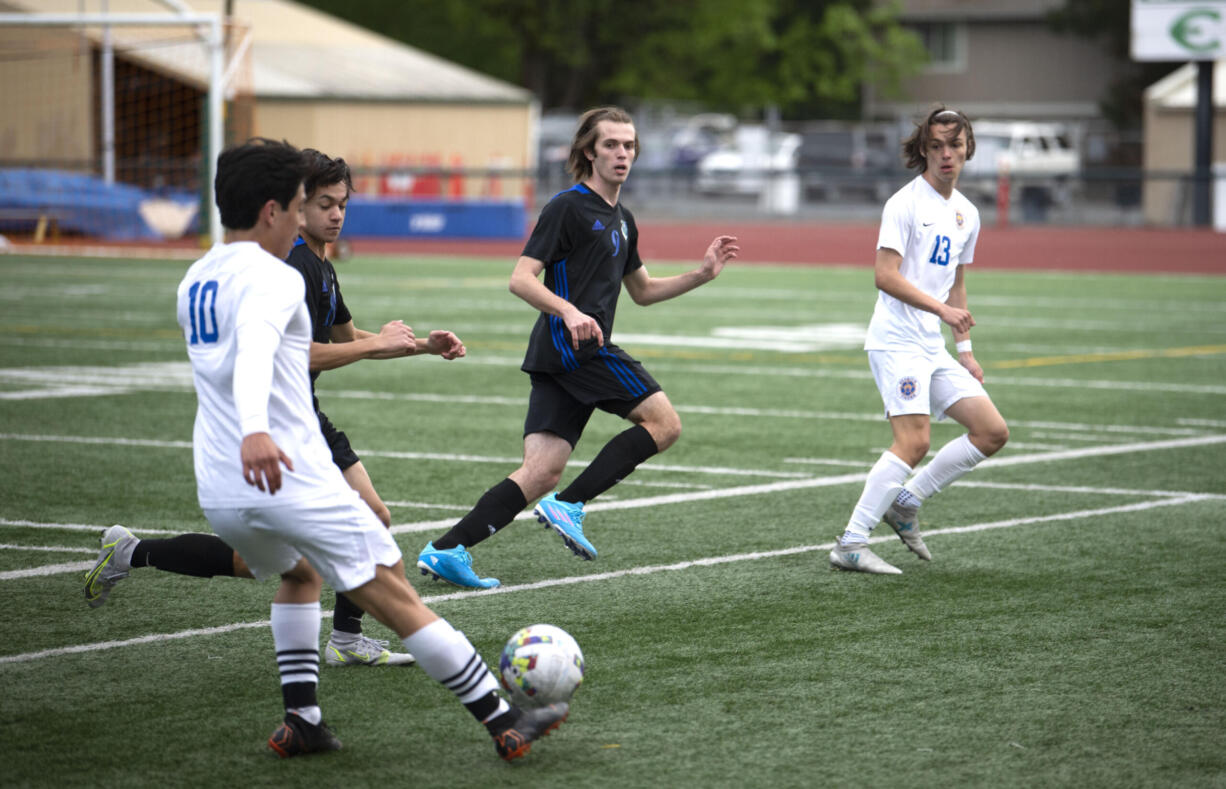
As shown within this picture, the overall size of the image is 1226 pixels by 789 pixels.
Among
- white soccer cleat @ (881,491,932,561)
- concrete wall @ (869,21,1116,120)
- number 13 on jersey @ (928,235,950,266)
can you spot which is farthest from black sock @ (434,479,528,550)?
concrete wall @ (869,21,1116,120)

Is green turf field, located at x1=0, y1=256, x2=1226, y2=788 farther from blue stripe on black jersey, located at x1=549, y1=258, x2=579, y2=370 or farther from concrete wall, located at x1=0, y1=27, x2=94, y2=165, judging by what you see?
concrete wall, located at x1=0, y1=27, x2=94, y2=165

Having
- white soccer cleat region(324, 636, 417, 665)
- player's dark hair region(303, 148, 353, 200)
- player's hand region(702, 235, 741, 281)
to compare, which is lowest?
white soccer cleat region(324, 636, 417, 665)

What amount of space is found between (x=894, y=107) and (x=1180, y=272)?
42.5 m

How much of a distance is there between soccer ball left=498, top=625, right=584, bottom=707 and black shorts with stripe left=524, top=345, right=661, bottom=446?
6.95 feet

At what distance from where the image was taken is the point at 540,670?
15.8ft

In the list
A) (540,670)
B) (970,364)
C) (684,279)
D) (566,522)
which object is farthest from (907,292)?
(540,670)

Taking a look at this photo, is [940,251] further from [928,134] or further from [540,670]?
[540,670]

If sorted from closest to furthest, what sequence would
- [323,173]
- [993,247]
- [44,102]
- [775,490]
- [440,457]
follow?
[323,173]
[775,490]
[440,457]
[993,247]
[44,102]

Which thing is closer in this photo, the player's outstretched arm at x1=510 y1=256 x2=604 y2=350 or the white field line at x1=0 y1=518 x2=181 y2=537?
the player's outstretched arm at x1=510 y1=256 x2=604 y2=350

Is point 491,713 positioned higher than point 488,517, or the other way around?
point 488,517

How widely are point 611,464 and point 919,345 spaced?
4.72 ft

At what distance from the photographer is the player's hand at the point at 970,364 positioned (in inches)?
297

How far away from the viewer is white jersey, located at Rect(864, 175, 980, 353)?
7.25 metres

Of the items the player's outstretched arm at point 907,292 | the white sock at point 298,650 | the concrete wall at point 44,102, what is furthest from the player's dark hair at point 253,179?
the concrete wall at point 44,102
